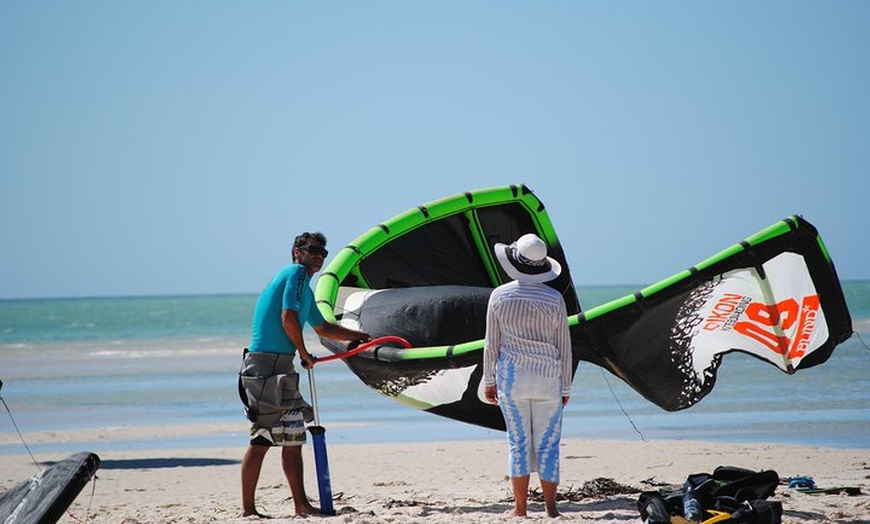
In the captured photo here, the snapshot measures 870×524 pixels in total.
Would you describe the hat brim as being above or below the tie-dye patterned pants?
above

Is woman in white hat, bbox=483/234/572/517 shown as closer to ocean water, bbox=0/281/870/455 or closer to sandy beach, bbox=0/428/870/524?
sandy beach, bbox=0/428/870/524

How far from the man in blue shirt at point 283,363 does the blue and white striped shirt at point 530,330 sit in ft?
3.29

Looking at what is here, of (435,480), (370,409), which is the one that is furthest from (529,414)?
(370,409)

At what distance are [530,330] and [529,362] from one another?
0.15 meters

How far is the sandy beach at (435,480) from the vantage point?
6578mm

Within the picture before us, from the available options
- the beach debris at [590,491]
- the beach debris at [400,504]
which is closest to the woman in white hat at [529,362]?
the beach debris at [590,491]

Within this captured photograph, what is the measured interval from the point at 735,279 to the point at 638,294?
1.72ft

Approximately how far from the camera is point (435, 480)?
336 inches

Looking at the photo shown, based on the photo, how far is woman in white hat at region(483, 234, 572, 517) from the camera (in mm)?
5770

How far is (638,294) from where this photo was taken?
6.51 meters

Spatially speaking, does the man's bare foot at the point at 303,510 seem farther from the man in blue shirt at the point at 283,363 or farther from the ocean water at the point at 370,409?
the ocean water at the point at 370,409

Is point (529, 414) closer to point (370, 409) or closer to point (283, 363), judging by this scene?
point (283, 363)

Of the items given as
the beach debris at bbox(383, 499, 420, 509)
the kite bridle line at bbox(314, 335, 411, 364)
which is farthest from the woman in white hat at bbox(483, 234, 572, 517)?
the beach debris at bbox(383, 499, 420, 509)

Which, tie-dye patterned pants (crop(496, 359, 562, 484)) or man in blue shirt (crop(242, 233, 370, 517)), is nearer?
tie-dye patterned pants (crop(496, 359, 562, 484))
